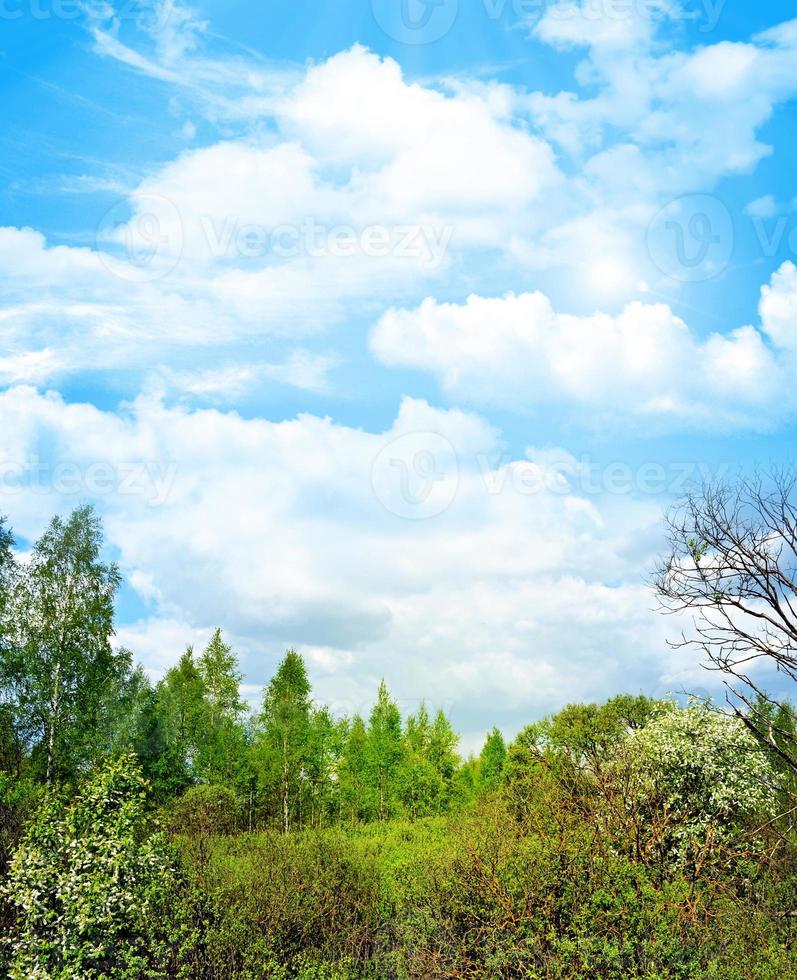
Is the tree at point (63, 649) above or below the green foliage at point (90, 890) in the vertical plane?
above

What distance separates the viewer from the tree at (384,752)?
39094mm

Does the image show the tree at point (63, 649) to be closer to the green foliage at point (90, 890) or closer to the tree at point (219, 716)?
the tree at point (219, 716)

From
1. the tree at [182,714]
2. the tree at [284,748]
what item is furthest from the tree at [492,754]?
the tree at [182,714]

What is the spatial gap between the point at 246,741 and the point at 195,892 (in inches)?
1299

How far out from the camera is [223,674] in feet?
155

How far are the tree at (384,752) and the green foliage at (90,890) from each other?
28.5 meters

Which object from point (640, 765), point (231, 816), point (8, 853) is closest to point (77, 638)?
point (231, 816)

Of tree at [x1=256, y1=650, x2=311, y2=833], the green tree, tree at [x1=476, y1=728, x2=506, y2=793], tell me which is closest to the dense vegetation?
tree at [x1=256, y1=650, x2=311, y2=833]

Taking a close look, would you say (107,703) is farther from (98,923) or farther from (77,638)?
(98,923)

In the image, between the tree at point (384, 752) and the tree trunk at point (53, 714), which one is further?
the tree at point (384, 752)

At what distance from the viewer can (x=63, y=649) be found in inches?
1088

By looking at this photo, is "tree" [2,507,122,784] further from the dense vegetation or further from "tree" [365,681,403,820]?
"tree" [365,681,403,820]

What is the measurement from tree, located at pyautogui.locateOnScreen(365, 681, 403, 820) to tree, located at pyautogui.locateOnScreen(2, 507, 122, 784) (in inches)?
607

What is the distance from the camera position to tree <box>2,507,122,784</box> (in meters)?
26.5
